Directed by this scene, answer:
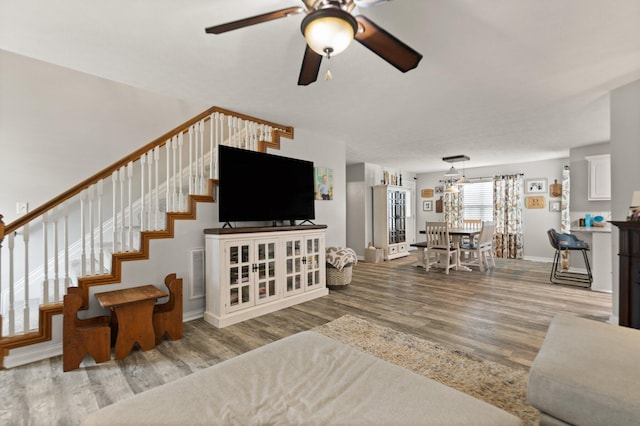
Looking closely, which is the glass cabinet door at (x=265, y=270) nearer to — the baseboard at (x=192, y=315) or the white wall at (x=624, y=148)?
the baseboard at (x=192, y=315)

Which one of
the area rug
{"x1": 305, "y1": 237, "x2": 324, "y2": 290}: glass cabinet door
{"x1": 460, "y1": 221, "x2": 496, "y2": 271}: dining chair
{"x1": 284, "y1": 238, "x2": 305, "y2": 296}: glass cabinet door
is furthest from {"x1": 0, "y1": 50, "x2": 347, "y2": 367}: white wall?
{"x1": 460, "y1": 221, "x2": 496, "y2": 271}: dining chair

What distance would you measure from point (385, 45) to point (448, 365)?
2.20 m

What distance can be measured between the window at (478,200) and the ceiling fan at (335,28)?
6.96 meters

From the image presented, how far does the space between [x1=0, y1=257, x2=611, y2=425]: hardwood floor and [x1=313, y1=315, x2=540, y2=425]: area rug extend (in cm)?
16

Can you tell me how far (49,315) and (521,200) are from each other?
847 centimetres


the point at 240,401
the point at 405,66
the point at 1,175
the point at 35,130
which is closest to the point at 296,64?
the point at 405,66

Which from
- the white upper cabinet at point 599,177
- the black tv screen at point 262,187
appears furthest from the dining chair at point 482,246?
the black tv screen at point 262,187

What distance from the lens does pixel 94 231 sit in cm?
318

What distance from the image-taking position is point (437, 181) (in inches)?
330

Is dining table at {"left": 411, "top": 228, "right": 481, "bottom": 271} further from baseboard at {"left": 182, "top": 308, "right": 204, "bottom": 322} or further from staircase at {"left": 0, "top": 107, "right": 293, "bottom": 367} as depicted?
baseboard at {"left": 182, "top": 308, "right": 204, "bottom": 322}

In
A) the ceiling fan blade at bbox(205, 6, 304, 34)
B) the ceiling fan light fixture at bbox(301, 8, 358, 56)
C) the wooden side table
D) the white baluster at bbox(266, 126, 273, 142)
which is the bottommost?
the wooden side table

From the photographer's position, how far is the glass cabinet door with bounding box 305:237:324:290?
12.4 feet

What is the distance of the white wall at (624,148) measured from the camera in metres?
2.76

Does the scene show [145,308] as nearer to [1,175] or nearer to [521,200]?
[1,175]
